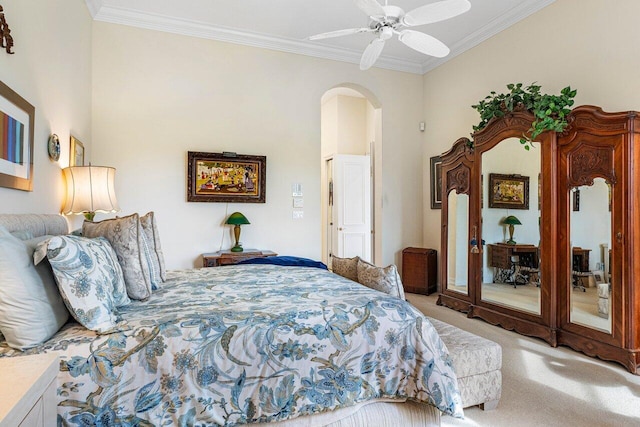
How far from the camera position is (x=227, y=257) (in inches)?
157

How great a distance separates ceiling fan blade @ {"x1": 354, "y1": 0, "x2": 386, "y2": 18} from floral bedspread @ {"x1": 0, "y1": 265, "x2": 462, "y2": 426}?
6.40 feet

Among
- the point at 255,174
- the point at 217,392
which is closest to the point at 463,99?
the point at 255,174

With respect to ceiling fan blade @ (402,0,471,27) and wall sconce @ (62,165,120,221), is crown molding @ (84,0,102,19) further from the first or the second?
ceiling fan blade @ (402,0,471,27)

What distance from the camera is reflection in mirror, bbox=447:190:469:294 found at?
4.05m

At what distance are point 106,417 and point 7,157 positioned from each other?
150cm

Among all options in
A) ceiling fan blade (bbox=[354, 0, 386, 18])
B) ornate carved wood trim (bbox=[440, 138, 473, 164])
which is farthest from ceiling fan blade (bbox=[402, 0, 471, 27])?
ornate carved wood trim (bbox=[440, 138, 473, 164])

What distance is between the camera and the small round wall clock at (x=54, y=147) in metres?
2.57

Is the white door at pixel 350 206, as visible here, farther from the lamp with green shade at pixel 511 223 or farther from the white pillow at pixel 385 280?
the white pillow at pixel 385 280

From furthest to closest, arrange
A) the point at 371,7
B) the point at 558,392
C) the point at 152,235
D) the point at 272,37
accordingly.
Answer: the point at 272,37 < the point at 371,7 < the point at 152,235 < the point at 558,392

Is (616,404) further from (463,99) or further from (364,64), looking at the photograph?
(463,99)

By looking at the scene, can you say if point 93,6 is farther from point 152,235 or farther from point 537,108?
point 537,108

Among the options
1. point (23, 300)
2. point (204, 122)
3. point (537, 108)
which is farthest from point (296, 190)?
point (23, 300)

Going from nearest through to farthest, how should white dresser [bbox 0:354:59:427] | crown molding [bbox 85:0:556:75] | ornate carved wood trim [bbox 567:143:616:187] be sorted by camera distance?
white dresser [bbox 0:354:59:427] → ornate carved wood trim [bbox 567:143:616:187] → crown molding [bbox 85:0:556:75]

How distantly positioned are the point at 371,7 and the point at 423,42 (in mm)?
616
